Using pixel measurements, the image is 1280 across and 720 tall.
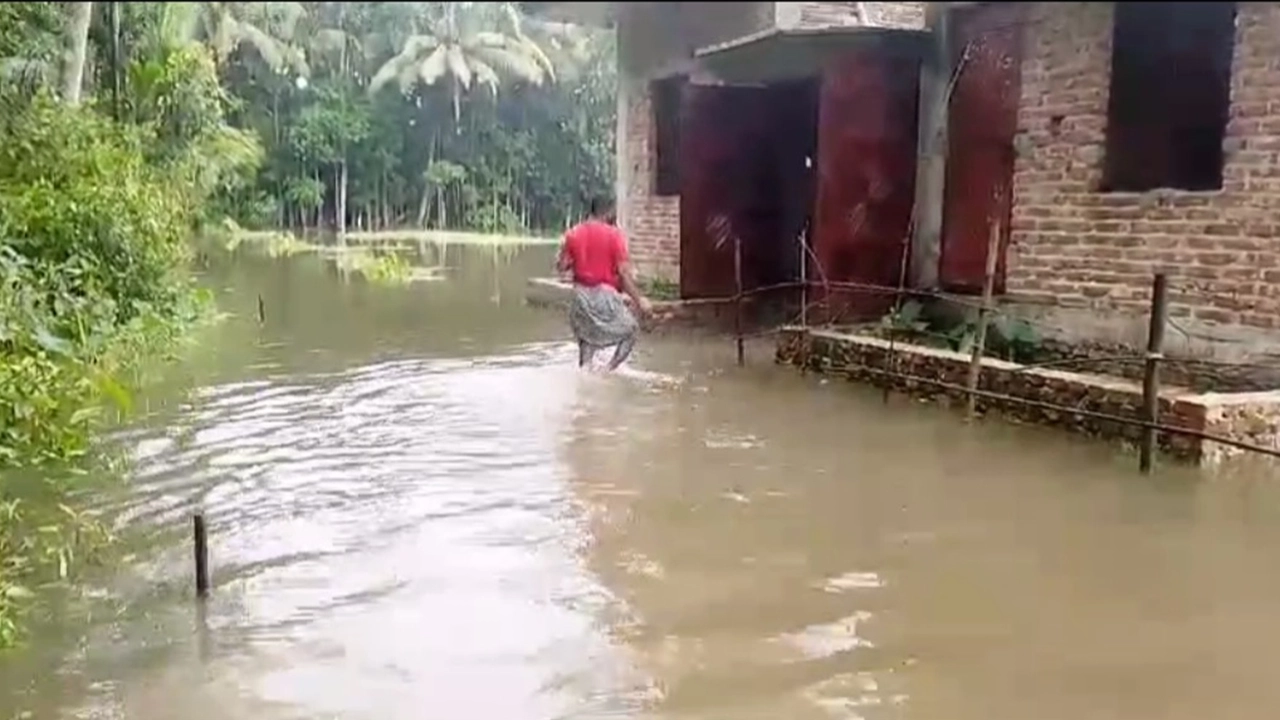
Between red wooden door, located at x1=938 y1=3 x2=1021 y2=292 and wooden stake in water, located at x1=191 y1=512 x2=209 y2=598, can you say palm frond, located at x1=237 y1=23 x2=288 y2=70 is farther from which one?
red wooden door, located at x1=938 y1=3 x2=1021 y2=292

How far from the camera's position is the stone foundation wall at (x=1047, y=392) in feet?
22.2

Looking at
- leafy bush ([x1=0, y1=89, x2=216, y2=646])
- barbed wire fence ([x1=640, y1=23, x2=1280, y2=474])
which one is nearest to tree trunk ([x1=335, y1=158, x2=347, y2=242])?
leafy bush ([x1=0, y1=89, x2=216, y2=646])

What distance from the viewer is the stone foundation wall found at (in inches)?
266

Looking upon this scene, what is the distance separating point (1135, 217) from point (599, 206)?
142 inches

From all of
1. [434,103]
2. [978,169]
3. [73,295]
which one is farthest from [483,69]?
[73,295]

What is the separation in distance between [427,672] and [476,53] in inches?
108

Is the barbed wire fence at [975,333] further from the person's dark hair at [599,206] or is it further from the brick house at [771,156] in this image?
the person's dark hair at [599,206]

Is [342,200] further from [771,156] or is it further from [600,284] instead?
[771,156]

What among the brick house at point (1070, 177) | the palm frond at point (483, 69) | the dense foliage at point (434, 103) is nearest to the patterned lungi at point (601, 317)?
the dense foliage at point (434, 103)

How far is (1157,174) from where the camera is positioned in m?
8.77

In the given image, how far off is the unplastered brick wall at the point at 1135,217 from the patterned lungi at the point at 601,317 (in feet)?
9.46

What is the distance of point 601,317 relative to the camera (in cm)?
994

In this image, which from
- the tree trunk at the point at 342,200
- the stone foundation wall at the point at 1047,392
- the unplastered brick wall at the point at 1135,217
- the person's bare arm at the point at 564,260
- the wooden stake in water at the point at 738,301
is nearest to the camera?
the stone foundation wall at the point at 1047,392

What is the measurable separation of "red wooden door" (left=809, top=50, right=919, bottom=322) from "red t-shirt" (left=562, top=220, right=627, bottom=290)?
1991mm
